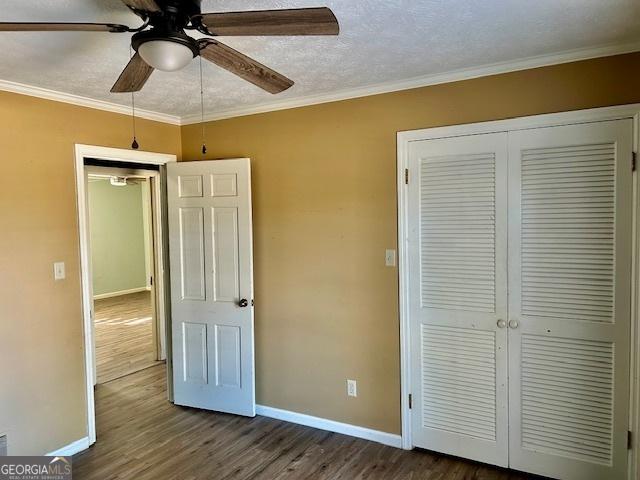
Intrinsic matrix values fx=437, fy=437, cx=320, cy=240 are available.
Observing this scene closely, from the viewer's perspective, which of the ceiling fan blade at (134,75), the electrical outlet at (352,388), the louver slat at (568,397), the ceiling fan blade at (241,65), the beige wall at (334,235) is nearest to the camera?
the ceiling fan blade at (241,65)

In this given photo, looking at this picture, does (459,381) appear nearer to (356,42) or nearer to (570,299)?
(570,299)

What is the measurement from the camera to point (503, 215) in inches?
102

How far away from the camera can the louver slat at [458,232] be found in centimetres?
266

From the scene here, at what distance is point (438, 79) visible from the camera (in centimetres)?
275

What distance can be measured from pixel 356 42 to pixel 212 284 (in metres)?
2.21

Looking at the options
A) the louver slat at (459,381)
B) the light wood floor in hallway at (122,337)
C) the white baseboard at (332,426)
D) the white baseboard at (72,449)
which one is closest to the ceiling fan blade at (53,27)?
the louver slat at (459,381)

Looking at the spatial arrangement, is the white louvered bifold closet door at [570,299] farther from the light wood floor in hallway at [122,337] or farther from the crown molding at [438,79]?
the light wood floor in hallway at [122,337]

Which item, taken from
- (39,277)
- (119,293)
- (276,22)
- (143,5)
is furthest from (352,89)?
(119,293)

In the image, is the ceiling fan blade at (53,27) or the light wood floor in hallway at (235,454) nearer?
the ceiling fan blade at (53,27)

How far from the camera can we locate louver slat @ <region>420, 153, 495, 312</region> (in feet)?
8.71

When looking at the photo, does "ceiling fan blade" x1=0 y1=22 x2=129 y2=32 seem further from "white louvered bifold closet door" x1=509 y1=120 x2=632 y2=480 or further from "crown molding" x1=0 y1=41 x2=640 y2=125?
"white louvered bifold closet door" x1=509 y1=120 x2=632 y2=480

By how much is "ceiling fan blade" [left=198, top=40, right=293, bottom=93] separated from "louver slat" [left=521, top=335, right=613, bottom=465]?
2.02 m

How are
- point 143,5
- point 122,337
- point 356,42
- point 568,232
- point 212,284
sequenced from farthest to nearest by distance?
1. point 122,337
2. point 212,284
3. point 568,232
4. point 356,42
5. point 143,5

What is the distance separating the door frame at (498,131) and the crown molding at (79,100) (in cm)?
203
